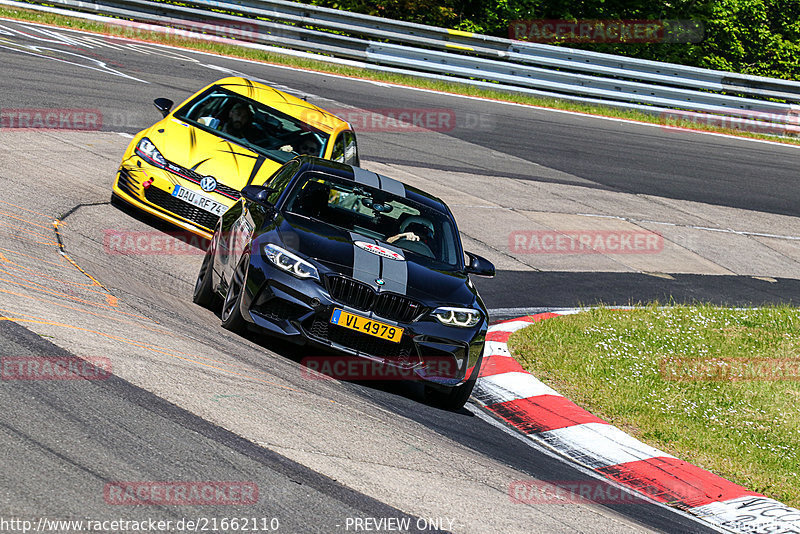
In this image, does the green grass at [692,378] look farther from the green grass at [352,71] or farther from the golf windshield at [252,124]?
the green grass at [352,71]

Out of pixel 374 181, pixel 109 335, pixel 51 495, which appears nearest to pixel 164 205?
pixel 374 181

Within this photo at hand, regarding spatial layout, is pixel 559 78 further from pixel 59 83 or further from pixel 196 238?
pixel 196 238

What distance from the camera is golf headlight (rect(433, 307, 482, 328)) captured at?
23.0 feet

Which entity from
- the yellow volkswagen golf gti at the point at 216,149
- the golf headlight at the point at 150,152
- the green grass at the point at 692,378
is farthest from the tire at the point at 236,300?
the golf headlight at the point at 150,152

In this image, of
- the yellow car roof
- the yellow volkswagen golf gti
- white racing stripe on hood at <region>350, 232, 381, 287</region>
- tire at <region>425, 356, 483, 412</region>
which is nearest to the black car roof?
white racing stripe on hood at <region>350, 232, 381, 287</region>

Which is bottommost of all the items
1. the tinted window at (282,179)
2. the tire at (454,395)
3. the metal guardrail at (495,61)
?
the tire at (454,395)

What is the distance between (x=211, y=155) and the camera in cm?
1017

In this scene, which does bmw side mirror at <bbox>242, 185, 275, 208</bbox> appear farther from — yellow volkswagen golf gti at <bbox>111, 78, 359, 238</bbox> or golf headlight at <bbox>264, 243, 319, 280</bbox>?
yellow volkswagen golf gti at <bbox>111, 78, 359, 238</bbox>

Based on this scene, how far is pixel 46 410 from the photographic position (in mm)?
4344

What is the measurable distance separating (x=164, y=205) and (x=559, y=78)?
52.0 ft

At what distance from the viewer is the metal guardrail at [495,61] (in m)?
23.7

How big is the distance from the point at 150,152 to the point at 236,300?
3.62m

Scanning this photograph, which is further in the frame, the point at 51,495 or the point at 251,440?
the point at 251,440

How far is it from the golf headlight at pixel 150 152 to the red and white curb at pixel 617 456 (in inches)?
155
